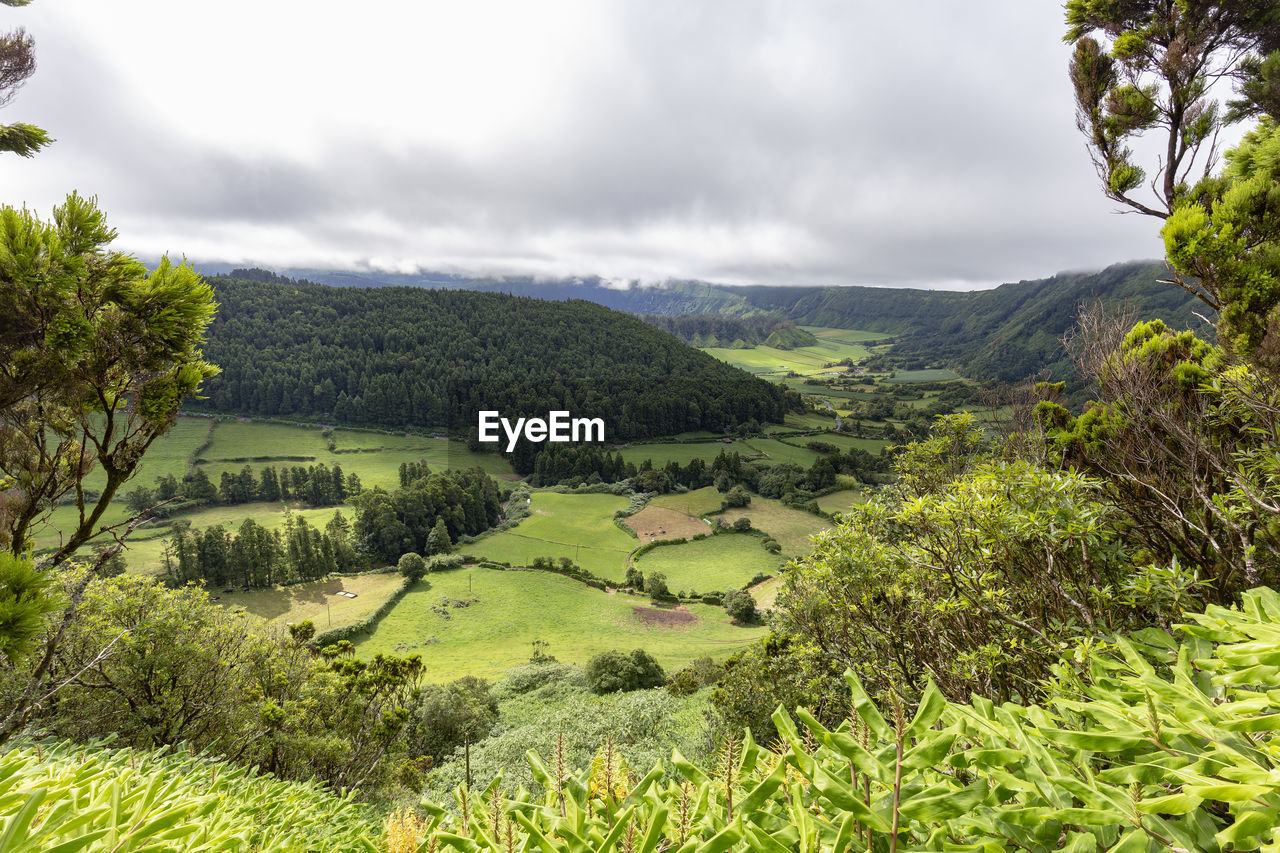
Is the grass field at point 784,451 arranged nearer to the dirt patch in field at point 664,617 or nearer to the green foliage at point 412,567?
the dirt patch in field at point 664,617

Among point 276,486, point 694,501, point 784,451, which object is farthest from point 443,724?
point 276,486

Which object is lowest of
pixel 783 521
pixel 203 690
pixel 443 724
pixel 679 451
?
pixel 783 521

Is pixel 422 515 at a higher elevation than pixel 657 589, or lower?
higher

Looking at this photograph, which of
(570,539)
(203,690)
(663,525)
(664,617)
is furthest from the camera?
(663,525)

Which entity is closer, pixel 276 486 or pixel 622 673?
pixel 622 673

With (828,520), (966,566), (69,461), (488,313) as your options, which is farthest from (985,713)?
(488,313)

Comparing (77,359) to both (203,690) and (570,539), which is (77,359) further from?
(570,539)

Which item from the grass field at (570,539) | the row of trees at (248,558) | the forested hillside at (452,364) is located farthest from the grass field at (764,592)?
the forested hillside at (452,364)
